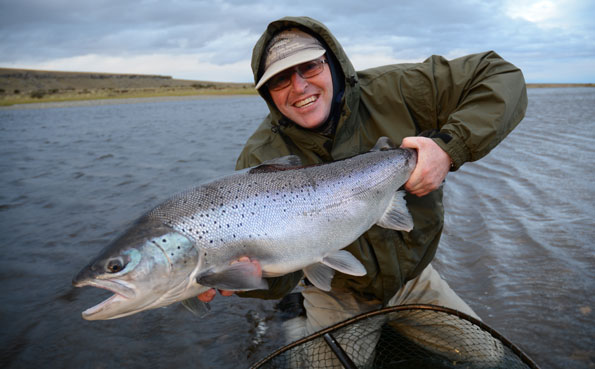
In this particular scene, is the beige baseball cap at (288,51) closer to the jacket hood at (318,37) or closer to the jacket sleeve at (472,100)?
the jacket hood at (318,37)

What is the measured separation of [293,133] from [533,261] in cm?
293

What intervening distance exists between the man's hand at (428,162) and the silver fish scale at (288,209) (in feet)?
0.22

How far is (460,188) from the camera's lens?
22.4ft

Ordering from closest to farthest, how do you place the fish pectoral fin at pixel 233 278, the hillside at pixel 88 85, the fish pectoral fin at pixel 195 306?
the fish pectoral fin at pixel 233 278 → the fish pectoral fin at pixel 195 306 → the hillside at pixel 88 85

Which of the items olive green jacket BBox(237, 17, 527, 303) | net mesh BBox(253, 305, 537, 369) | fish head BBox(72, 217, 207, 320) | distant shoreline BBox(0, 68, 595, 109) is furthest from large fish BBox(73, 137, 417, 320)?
distant shoreline BBox(0, 68, 595, 109)

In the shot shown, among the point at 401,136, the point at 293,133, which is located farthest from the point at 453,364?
the point at 293,133

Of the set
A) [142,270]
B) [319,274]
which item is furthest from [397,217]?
[142,270]

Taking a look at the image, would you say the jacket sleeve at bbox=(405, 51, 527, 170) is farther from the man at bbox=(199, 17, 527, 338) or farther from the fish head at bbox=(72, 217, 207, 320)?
the fish head at bbox=(72, 217, 207, 320)

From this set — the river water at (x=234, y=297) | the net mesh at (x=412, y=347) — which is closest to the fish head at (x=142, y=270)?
the river water at (x=234, y=297)

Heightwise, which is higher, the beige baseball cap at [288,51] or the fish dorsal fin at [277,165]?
the beige baseball cap at [288,51]

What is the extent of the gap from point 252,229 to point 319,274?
24.2 inches

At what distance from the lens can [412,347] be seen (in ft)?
10.1

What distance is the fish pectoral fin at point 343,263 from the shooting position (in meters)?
2.40

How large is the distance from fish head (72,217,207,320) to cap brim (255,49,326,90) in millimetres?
1316
